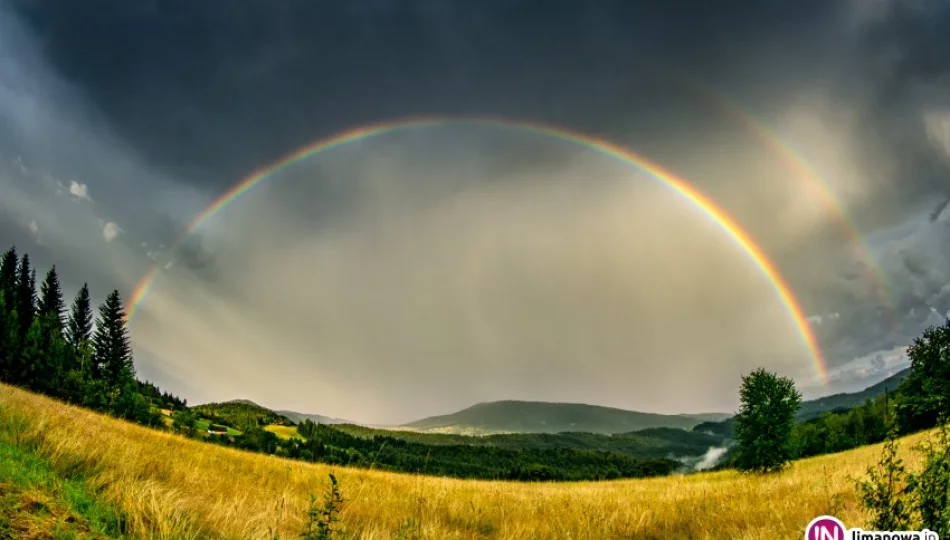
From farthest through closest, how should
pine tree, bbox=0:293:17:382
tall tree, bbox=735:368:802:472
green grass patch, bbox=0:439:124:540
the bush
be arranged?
pine tree, bbox=0:293:17:382 → tall tree, bbox=735:368:802:472 → the bush → green grass patch, bbox=0:439:124:540

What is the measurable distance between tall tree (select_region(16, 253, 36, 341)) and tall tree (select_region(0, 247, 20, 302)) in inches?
34.5

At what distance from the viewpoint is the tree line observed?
63.0 meters

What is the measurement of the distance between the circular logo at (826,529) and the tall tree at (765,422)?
95.0 feet

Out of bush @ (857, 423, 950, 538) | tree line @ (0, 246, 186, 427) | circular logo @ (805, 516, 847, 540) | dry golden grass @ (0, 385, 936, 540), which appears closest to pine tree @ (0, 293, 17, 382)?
tree line @ (0, 246, 186, 427)

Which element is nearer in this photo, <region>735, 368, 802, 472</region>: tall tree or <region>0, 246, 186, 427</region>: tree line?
<region>735, 368, 802, 472</region>: tall tree

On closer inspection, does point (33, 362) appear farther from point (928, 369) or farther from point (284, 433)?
point (928, 369)

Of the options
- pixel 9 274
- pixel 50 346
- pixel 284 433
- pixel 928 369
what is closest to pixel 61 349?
pixel 50 346

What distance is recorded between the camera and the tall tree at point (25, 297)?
77.1m

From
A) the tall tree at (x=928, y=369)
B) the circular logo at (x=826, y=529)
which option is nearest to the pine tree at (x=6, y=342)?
the circular logo at (x=826, y=529)

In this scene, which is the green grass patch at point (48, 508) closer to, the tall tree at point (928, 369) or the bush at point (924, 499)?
the bush at point (924, 499)

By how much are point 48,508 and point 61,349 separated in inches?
3648

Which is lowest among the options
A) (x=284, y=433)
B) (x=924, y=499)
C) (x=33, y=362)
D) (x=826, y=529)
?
(x=284, y=433)

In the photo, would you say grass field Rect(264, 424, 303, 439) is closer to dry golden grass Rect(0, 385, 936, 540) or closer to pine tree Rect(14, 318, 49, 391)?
pine tree Rect(14, 318, 49, 391)

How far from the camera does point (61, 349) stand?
74.6 meters
